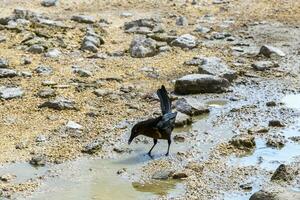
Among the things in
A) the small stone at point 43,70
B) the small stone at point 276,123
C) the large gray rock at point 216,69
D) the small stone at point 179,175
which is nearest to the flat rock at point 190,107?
the small stone at point 276,123

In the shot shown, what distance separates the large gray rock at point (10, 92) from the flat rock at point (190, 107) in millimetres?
2119

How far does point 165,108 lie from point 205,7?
797cm

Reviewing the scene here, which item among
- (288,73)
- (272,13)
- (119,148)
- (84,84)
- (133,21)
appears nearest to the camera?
(119,148)

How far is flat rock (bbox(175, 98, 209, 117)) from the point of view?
8891 mm

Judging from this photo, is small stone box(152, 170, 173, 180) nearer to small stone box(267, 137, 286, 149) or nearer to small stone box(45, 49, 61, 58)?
small stone box(267, 137, 286, 149)

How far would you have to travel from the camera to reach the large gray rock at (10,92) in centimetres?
952

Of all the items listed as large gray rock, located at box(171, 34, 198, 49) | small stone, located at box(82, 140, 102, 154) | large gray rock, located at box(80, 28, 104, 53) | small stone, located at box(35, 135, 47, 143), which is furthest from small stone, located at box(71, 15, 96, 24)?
small stone, located at box(82, 140, 102, 154)

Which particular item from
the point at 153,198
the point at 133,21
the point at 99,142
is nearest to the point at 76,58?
the point at 133,21

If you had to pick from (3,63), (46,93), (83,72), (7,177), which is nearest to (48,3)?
(3,63)

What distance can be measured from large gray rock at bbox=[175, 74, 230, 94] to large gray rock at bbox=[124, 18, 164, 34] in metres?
3.26

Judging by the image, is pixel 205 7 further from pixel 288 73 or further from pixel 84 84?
pixel 84 84

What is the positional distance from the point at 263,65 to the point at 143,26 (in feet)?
10.2

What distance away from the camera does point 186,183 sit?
23.1ft

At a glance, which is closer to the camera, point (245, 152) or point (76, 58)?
point (245, 152)
